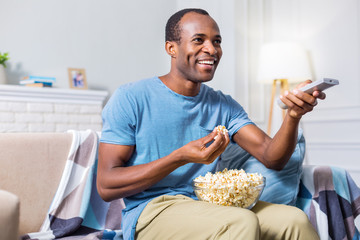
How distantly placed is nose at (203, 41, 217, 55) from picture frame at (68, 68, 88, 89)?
252 cm

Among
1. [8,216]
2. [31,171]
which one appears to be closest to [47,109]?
[31,171]

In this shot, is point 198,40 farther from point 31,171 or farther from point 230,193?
point 31,171

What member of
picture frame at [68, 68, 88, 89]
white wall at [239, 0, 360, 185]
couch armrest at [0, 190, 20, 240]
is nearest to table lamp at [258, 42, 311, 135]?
white wall at [239, 0, 360, 185]

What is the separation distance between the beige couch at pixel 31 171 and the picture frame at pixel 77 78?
2.06 metres

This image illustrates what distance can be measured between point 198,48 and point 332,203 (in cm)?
79

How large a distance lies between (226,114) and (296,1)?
7.21 ft

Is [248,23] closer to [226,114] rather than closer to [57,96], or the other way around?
[57,96]

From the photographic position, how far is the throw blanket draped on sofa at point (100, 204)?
5.06 ft

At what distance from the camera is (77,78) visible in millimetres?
3766

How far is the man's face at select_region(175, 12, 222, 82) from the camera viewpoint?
1.43 meters

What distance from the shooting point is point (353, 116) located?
9.56ft

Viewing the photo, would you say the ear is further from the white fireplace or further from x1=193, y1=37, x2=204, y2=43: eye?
the white fireplace

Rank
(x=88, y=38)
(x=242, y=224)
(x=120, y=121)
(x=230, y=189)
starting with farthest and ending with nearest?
(x=88, y=38)
(x=120, y=121)
(x=230, y=189)
(x=242, y=224)

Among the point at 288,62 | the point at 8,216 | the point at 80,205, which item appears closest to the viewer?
the point at 8,216
